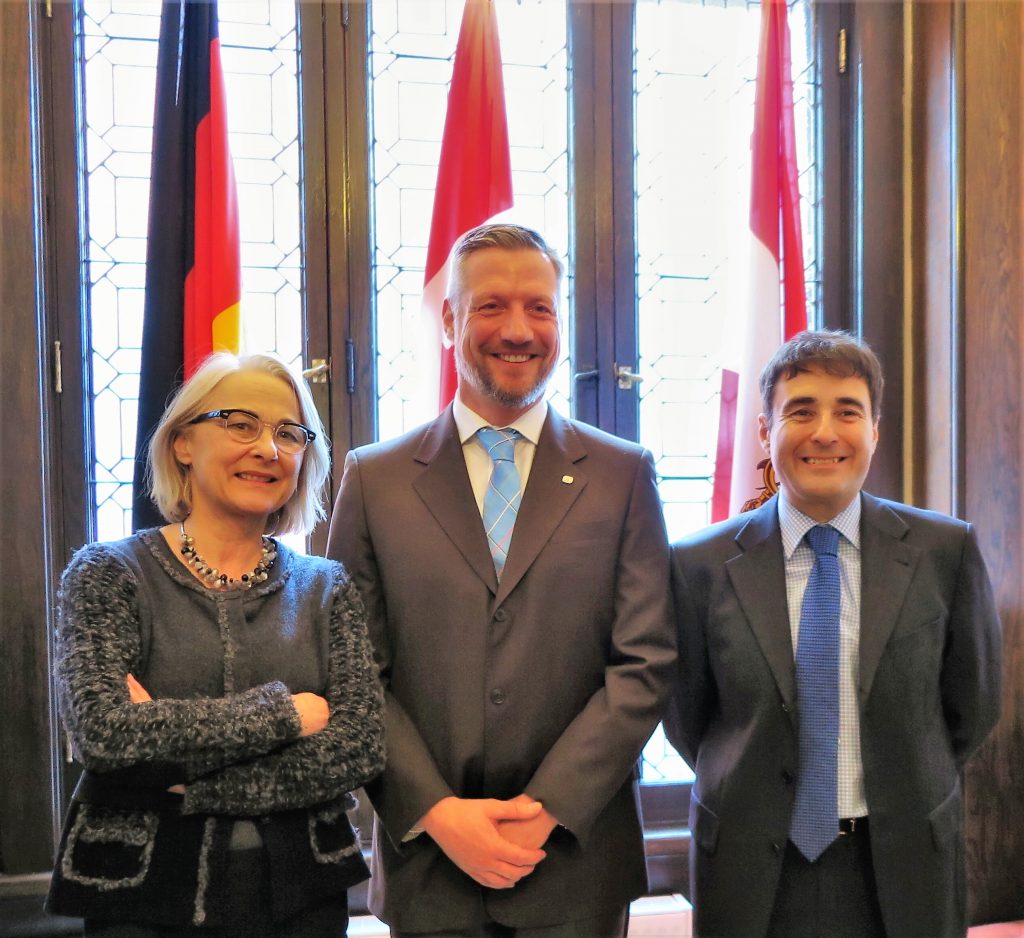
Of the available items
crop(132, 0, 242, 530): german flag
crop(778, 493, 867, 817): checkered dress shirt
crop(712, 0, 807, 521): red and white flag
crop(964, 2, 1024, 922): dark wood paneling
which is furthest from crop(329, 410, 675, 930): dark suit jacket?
crop(964, 2, 1024, 922): dark wood paneling

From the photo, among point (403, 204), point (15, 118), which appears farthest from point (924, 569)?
point (15, 118)

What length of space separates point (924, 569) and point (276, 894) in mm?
1248

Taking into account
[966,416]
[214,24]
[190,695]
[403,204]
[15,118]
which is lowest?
[190,695]

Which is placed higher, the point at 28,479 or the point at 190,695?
the point at 28,479

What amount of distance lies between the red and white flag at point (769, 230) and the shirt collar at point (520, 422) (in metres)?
1.21

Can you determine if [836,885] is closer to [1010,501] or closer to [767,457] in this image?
[767,457]

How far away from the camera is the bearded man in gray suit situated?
1.56m

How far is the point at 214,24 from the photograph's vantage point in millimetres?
2594

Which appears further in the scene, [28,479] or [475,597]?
[28,479]

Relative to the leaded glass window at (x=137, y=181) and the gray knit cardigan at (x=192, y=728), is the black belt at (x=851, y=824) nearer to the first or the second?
the gray knit cardigan at (x=192, y=728)

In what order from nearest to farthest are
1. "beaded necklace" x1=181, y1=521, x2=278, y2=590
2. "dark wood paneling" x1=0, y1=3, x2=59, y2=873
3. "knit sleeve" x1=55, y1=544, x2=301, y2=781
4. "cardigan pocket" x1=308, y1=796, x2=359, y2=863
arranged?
"knit sleeve" x1=55, y1=544, x2=301, y2=781, "cardigan pocket" x1=308, y1=796, x2=359, y2=863, "beaded necklace" x1=181, y1=521, x2=278, y2=590, "dark wood paneling" x1=0, y1=3, x2=59, y2=873

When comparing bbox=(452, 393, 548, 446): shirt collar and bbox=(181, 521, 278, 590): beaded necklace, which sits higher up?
bbox=(452, 393, 548, 446): shirt collar

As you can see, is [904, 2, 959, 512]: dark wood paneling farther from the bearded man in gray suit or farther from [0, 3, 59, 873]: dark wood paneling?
[0, 3, 59, 873]: dark wood paneling

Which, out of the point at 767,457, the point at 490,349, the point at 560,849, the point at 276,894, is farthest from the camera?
the point at 767,457
